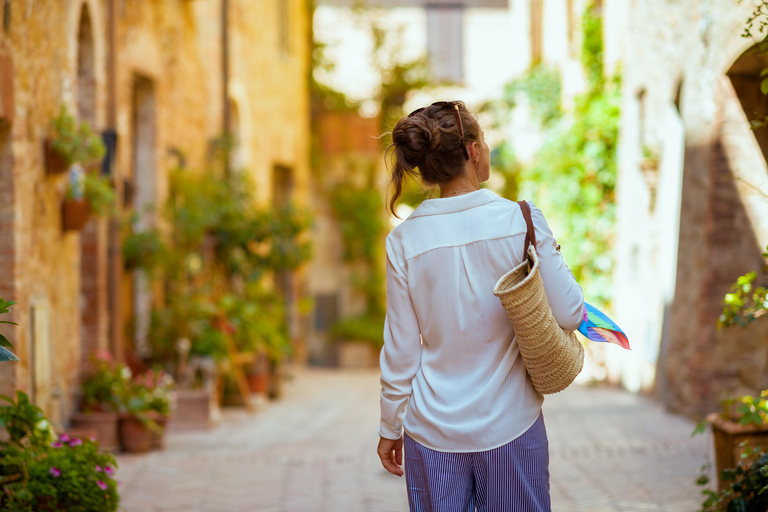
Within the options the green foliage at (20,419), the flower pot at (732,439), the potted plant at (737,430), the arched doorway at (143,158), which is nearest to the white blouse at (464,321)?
the potted plant at (737,430)

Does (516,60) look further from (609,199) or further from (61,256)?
(61,256)

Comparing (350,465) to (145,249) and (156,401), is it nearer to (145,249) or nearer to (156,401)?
(156,401)

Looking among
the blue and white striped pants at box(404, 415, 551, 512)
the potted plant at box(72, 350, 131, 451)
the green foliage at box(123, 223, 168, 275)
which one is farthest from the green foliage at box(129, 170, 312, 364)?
the blue and white striped pants at box(404, 415, 551, 512)

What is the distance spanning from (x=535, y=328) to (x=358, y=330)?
13354 millimetres

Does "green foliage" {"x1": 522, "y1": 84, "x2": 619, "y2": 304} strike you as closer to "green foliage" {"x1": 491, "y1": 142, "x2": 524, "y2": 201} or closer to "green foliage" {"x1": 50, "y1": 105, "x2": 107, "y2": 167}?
"green foliage" {"x1": 491, "y1": 142, "x2": 524, "y2": 201}

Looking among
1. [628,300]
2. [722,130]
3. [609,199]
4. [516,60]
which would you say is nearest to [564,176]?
[609,199]

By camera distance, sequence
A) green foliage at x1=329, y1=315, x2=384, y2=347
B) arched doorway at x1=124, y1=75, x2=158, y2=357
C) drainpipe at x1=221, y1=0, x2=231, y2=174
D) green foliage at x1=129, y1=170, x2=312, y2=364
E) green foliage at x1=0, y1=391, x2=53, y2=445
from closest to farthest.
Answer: green foliage at x1=0, y1=391, x2=53, y2=445 → green foliage at x1=129, y1=170, x2=312, y2=364 → arched doorway at x1=124, y1=75, x2=158, y2=357 → drainpipe at x1=221, y1=0, x2=231, y2=174 → green foliage at x1=329, y1=315, x2=384, y2=347

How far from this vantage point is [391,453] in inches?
81.0

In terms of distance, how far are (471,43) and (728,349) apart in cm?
1185

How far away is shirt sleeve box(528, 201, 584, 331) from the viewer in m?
1.87

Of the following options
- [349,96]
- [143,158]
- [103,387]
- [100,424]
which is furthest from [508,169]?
[100,424]

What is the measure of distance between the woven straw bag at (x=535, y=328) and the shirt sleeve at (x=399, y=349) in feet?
0.85

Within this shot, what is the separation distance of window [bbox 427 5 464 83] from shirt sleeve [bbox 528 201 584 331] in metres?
15.2

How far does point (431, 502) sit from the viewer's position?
1923 mm
